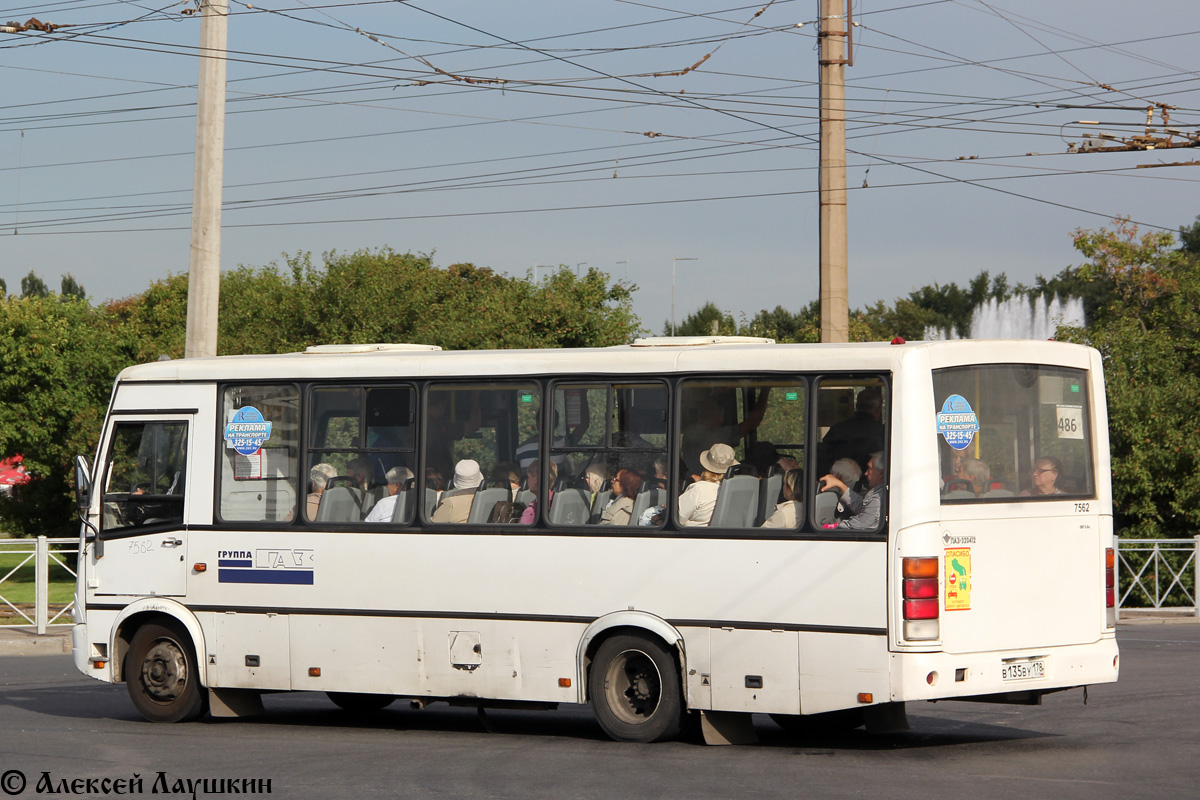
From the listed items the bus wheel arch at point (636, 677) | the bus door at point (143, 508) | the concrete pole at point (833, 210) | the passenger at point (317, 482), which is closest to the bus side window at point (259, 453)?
the passenger at point (317, 482)

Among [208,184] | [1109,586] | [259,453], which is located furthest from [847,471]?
[208,184]

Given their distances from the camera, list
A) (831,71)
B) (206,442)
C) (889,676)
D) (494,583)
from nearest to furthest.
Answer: (889,676) < (494,583) < (206,442) < (831,71)

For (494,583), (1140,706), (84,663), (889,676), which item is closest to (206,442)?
(84,663)

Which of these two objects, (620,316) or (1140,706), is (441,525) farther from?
(620,316)

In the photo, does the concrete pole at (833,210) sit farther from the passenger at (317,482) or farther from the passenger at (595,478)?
the passenger at (317,482)

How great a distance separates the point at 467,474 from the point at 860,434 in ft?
9.91

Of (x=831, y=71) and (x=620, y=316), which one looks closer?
(x=831, y=71)

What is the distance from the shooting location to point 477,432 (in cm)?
1120

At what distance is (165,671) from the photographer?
1213 cm

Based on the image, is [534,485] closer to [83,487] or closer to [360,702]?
[360,702]

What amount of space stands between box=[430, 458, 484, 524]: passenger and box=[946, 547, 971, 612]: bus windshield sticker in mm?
3503

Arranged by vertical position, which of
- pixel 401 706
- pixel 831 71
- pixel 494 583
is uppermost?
pixel 831 71

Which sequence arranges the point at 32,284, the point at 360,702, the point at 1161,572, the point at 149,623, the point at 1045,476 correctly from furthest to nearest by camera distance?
the point at 32,284 → the point at 1161,572 → the point at 360,702 → the point at 149,623 → the point at 1045,476

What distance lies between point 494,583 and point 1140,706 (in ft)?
18.1
